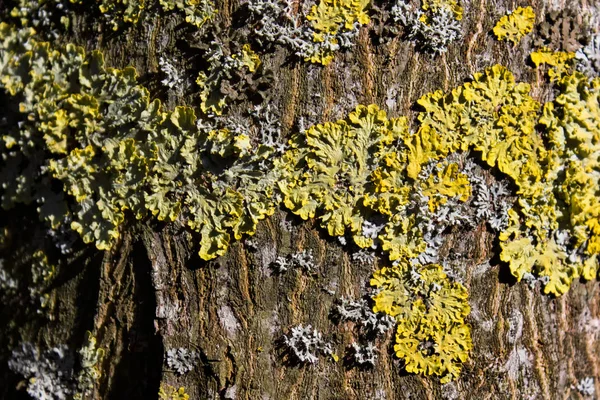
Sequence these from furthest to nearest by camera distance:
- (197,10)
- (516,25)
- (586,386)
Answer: (586,386), (516,25), (197,10)

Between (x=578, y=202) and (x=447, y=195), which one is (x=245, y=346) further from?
(x=578, y=202)

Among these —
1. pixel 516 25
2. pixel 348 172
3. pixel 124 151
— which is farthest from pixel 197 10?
pixel 516 25

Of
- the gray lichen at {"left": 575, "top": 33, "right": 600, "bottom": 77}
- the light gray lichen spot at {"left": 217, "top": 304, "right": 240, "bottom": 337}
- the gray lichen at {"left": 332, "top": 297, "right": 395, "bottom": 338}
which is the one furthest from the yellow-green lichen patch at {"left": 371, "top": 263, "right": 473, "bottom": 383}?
the gray lichen at {"left": 575, "top": 33, "right": 600, "bottom": 77}

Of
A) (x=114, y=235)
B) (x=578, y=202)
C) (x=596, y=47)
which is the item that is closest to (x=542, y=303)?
(x=578, y=202)

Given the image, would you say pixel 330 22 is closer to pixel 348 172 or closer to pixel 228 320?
pixel 348 172

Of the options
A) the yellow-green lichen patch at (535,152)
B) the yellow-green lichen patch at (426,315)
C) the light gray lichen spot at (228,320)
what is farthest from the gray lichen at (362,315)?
the yellow-green lichen patch at (535,152)

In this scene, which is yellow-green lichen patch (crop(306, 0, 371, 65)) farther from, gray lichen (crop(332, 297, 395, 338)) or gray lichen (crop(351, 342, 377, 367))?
gray lichen (crop(351, 342, 377, 367))
